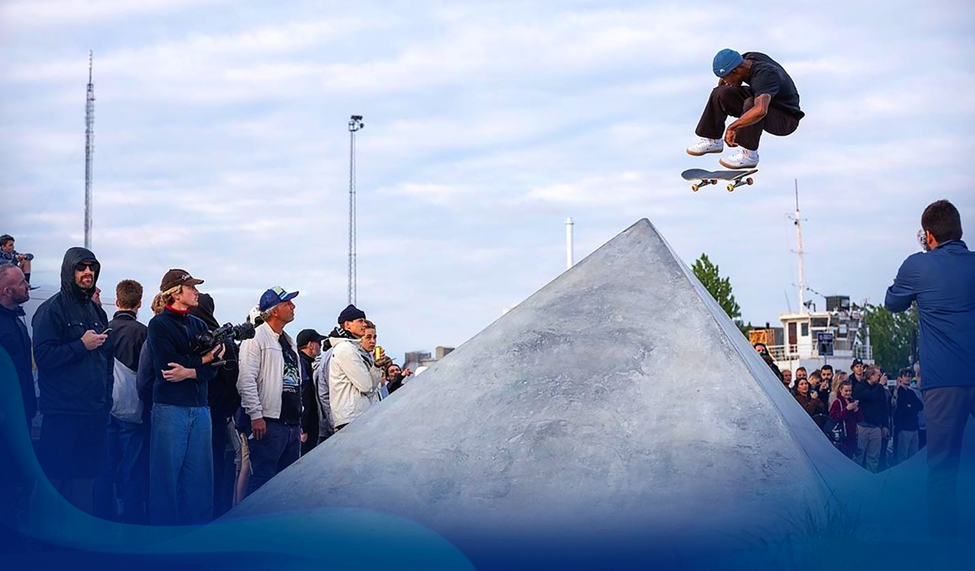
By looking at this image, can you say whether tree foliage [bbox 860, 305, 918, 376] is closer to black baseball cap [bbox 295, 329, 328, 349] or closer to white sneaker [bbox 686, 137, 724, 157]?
white sneaker [bbox 686, 137, 724, 157]

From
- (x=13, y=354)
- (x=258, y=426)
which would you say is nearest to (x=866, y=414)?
(x=258, y=426)

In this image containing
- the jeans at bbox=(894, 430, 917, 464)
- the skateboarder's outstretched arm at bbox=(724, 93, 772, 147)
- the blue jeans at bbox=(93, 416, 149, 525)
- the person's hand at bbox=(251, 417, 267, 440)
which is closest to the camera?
the blue jeans at bbox=(93, 416, 149, 525)

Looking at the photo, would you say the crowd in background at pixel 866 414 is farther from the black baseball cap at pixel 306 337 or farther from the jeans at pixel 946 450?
the jeans at pixel 946 450

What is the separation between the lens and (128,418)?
851 cm

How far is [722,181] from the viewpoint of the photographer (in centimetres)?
1166

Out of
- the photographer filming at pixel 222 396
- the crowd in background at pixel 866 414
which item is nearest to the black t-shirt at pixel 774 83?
the photographer filming at pixel 222 396

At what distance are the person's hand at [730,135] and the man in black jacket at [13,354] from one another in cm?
664

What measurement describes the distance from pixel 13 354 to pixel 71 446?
75cm

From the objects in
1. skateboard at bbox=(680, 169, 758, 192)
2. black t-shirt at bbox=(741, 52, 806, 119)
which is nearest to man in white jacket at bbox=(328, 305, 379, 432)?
skateboard at bbox=(680, 169, 758, 192)

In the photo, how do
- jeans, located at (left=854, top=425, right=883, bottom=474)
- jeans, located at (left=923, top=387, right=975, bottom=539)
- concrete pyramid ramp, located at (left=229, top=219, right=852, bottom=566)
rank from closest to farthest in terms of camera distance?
concrete pyramid ramp, located at (left=229, top=219, right=852, bottom=566)
jeans, located at (left=923, top=387, right=975, bottom=539)
jeans, located at (left=854, top=425, right=883, bottom=474)

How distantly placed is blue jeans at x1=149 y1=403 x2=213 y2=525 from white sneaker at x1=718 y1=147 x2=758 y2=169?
239 inches

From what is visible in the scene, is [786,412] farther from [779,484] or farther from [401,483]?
[401,483]

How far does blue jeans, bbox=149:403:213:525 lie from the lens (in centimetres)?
769

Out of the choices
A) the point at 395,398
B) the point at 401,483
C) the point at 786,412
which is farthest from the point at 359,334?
the point at 786,412
